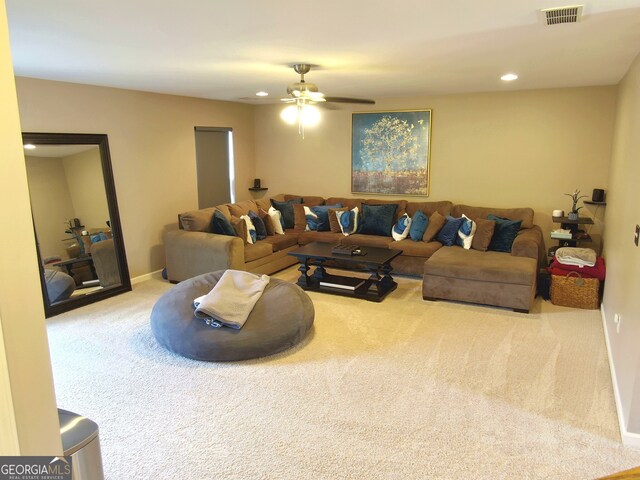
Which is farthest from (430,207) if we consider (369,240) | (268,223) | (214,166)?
(214,166)

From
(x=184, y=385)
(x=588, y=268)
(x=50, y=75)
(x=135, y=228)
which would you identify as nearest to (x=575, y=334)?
(x=588, y=268)

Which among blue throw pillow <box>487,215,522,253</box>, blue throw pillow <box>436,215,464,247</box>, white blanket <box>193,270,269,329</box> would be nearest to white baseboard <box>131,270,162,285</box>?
white blanket <box>193,270,269,329</box>

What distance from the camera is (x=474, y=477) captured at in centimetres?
237

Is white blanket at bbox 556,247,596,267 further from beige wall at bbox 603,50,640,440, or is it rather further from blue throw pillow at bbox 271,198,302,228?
blue throw pillow at bbox 271,198,302,228

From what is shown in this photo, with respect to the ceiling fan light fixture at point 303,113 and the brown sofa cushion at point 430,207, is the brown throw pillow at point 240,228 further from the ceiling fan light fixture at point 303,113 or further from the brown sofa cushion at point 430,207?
the brown sofa cushion at point 430,207

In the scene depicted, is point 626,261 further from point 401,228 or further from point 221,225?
point 221,225

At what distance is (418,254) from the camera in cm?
568

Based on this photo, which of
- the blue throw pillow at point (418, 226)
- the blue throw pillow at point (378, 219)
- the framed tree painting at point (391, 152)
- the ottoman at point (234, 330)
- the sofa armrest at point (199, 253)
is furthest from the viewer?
the framed tree painting at point (391, 152)

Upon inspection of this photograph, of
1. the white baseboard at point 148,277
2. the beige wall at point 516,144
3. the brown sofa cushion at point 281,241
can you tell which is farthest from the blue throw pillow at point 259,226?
the beige wall at point 516,144

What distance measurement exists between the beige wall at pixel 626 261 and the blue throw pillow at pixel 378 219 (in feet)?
8.18

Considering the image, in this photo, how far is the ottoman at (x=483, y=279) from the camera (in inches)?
181

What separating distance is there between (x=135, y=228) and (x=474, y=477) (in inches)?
183

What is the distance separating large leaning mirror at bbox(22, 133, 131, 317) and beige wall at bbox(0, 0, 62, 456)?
400 centimetres

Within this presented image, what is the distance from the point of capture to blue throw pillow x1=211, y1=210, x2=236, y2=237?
5.61 meters
